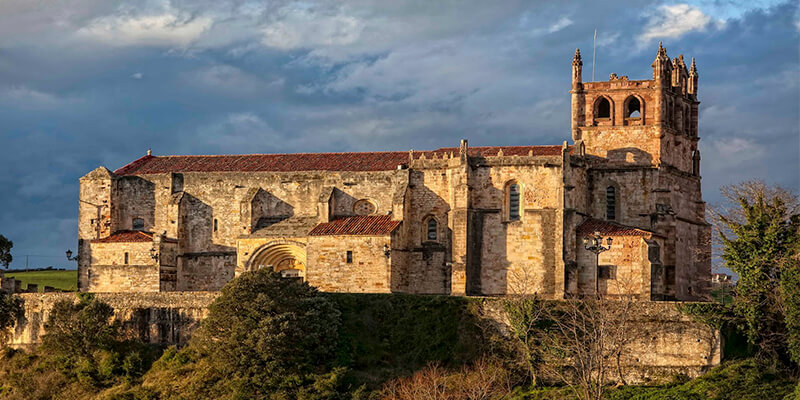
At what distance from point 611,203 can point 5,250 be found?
177 feet

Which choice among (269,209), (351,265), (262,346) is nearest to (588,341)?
(351,265)

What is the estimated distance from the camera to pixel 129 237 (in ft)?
239

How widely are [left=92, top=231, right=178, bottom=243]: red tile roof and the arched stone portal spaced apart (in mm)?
6382

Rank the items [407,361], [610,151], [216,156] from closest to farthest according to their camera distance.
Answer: [407,361] → [610,151] → [216,156]

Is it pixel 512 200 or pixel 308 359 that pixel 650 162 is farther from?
pixel 308 359

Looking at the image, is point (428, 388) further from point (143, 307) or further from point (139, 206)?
point (139, 206)

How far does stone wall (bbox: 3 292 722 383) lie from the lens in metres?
56.3

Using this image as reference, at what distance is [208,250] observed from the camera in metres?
73.0

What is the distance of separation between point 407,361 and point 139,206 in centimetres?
2512

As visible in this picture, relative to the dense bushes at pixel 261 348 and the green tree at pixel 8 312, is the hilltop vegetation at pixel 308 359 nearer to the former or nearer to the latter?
the dense bushes at pixel 261 348

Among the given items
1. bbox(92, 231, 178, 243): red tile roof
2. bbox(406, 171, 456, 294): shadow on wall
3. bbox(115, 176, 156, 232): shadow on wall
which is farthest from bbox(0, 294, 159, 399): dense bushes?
bbox(406, 171, 456, 294): shadow on wall

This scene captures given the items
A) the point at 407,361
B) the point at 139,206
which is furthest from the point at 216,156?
the point at 407,361

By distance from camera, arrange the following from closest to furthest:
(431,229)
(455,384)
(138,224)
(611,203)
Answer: (455,384), (431,229), (611,203), (138,224)

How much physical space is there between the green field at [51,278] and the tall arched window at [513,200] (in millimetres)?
34077
